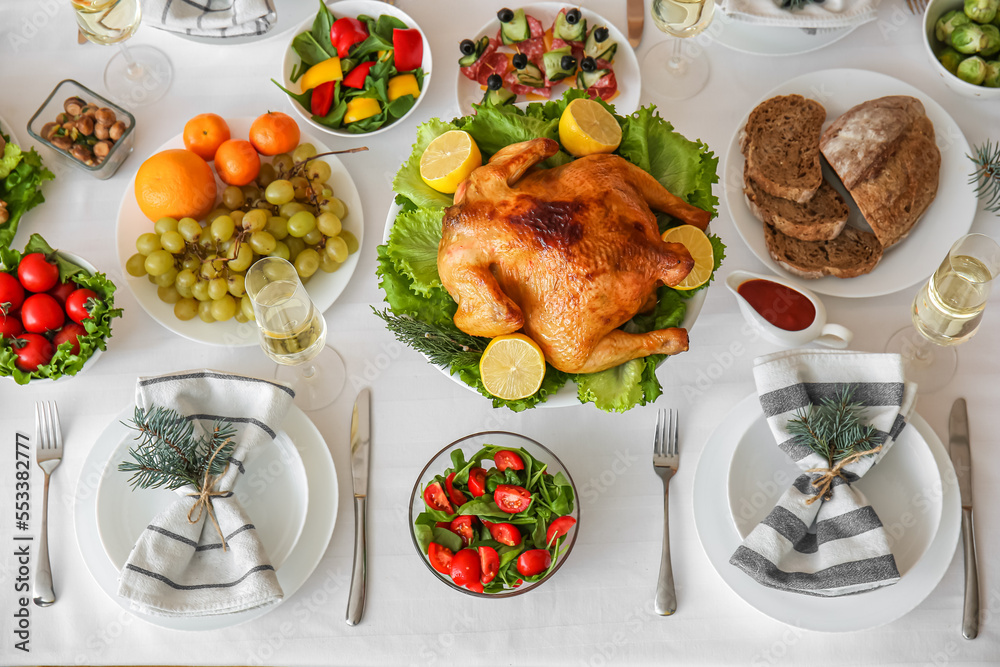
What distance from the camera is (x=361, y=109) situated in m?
1.74

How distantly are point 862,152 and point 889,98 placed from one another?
0.55 feet

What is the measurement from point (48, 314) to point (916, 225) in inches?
78.0

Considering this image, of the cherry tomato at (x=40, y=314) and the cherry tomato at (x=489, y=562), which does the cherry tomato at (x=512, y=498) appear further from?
the cherry tomato at (x=40, y=314)

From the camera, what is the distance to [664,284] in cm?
145

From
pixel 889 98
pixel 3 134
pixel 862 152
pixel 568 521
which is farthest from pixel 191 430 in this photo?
pixel 889 98

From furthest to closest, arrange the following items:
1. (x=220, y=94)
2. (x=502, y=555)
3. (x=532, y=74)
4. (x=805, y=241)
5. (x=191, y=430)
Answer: (x=220, y=94) → (x=532, y=74) → (x=805, y=241) → (x=191, y=430) → (x=502, y=555)

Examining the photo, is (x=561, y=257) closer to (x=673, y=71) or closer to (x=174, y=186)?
(x=673, y=71)

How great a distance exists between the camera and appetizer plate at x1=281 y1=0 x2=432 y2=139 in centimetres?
175

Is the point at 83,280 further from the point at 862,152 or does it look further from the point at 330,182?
the point at 862,152

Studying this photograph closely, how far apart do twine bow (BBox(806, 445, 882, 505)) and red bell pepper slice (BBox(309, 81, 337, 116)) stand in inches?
54.8

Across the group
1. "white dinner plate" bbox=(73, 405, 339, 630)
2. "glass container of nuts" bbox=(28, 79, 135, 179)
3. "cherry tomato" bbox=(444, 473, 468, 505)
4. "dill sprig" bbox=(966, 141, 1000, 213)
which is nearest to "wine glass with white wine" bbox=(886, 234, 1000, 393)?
"dill sprig" bbox=(966, 141, 1000, 213)

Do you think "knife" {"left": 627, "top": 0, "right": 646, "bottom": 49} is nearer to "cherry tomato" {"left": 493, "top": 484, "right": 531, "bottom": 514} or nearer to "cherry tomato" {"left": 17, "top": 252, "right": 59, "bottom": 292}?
"cherry tomato" {"left": 493, "top": 484, "right": 531, "bottom": 514}

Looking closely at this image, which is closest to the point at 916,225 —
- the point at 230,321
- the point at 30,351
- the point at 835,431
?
the point at 835,431

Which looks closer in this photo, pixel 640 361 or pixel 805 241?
pixel 640 361
